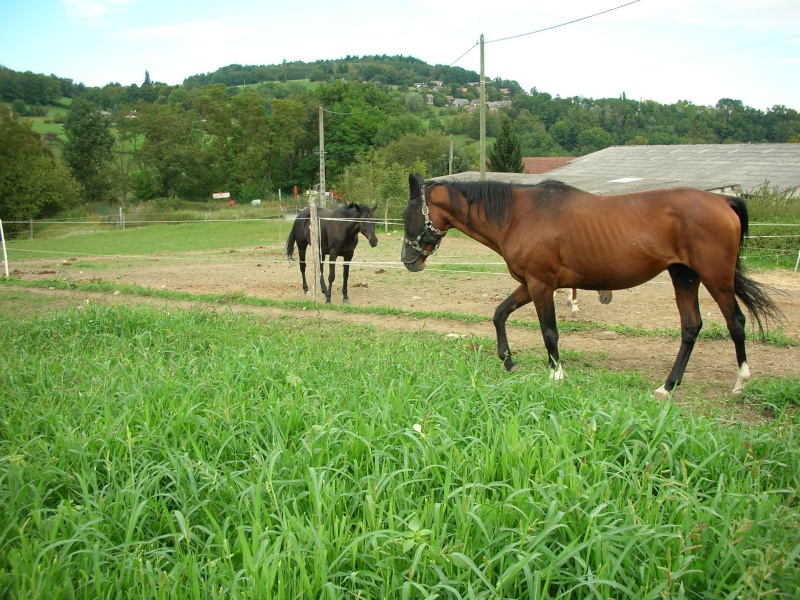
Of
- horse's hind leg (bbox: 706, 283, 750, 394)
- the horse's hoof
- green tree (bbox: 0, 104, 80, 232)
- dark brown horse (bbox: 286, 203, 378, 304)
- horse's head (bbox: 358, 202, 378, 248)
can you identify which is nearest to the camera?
the horse's hoof

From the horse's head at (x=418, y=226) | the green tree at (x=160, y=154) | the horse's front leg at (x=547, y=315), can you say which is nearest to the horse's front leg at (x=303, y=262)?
the horse's head at (x=418, y=226)

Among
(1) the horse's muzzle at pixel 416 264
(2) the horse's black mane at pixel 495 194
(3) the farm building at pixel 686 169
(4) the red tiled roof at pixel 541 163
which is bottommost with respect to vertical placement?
(1) the horse's muzzle at pixel 416 264

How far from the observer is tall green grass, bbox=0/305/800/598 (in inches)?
84.6

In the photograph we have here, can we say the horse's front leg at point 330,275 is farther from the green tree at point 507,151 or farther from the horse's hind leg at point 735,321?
the green tree at point 507,151

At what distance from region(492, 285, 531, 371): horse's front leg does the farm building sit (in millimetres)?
18569

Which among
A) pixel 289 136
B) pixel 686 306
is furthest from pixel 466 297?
pixel 289 136

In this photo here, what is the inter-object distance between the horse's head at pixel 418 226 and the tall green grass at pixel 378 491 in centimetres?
223

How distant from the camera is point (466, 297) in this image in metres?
10.3

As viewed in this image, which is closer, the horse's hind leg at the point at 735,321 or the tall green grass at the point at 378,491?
the tall green grass at the point at 378,491

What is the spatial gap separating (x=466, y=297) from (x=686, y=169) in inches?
866

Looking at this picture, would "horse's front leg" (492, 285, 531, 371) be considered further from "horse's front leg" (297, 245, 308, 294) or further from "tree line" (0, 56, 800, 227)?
"tree line" (0, 56, 800, 227)

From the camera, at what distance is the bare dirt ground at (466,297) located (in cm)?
595

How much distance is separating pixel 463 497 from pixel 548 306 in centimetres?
332

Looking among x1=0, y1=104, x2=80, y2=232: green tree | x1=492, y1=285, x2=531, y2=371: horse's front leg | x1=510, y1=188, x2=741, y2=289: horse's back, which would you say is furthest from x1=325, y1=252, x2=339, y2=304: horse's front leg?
x1=0, y1=104, x2=80, y2=232: green tree
